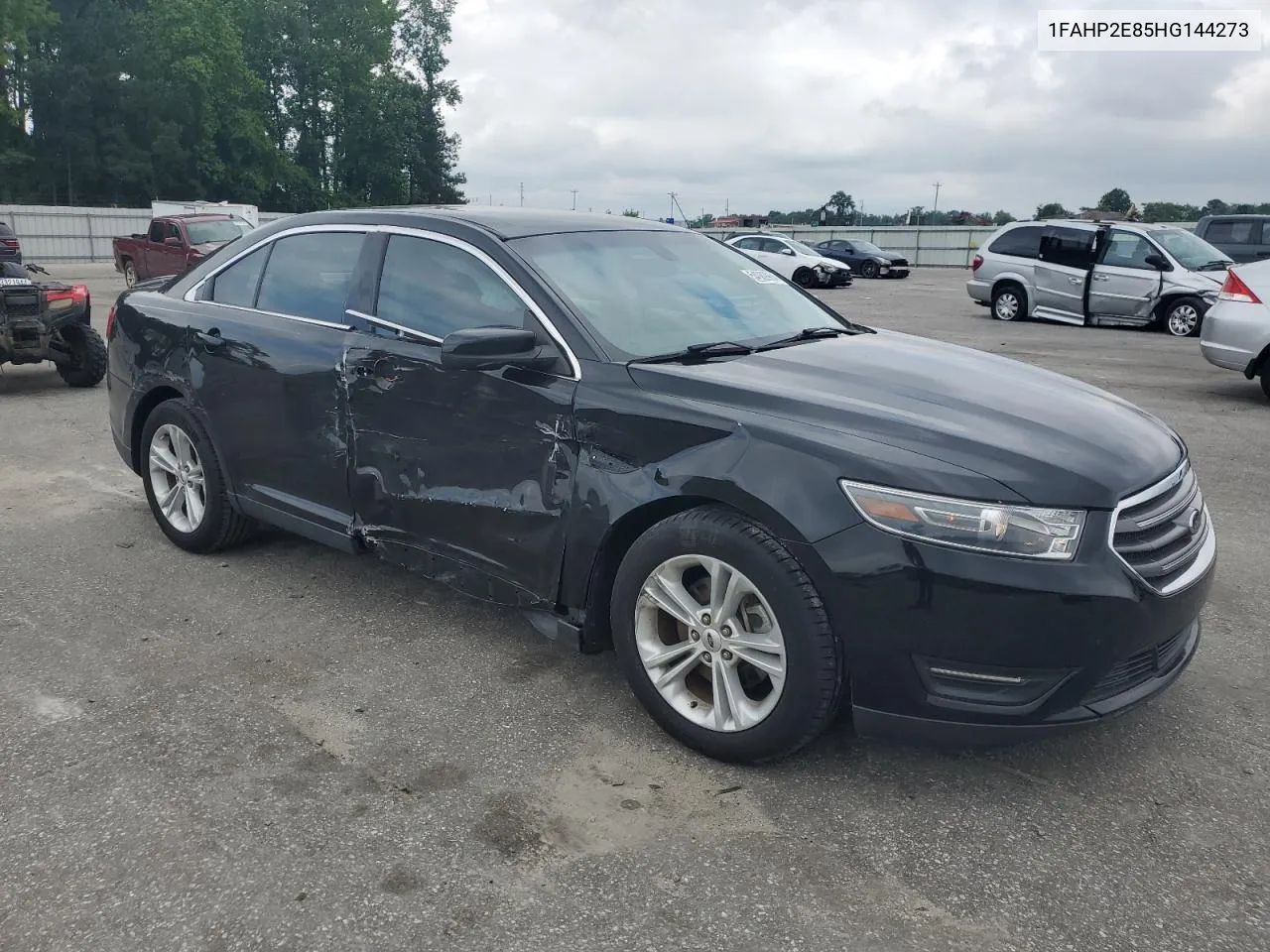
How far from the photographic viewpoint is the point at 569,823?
9.39ft

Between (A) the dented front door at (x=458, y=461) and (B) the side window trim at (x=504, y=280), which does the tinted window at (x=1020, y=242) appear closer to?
(B) the side window trim at (x=504, y=280)

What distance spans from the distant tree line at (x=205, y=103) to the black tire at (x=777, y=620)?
5757 cm

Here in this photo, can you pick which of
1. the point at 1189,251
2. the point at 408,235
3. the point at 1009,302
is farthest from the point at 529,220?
the point at 1009,302

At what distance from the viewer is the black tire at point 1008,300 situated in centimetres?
1719

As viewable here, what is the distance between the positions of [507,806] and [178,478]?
2.90m

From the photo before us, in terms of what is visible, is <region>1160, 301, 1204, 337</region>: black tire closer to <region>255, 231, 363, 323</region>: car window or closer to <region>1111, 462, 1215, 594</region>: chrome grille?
<region>1111, 462, 1215, 594</region>: chrome grille

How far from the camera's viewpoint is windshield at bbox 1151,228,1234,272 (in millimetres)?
15516

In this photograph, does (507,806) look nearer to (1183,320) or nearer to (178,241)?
(1183,320)

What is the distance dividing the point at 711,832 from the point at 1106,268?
1538 cm

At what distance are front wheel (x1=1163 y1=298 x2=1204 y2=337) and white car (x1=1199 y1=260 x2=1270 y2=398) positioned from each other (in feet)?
20.8

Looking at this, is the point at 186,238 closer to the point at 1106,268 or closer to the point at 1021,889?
the point at 1106,268

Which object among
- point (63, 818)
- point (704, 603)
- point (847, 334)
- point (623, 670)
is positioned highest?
point (847, 334)

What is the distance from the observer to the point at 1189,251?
15.7 m

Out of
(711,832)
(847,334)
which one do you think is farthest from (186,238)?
(711,832)
